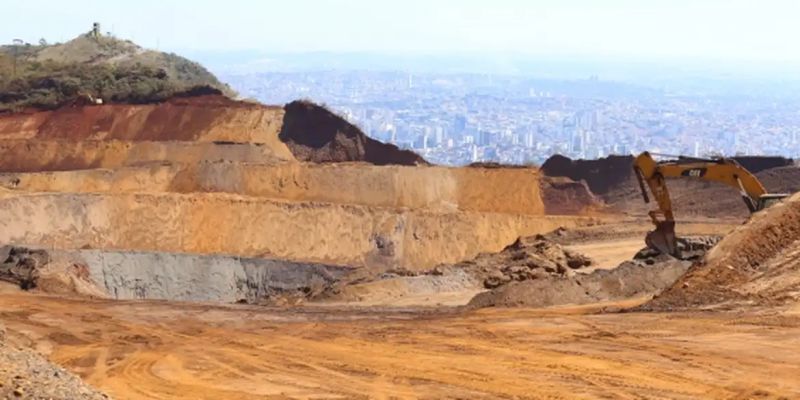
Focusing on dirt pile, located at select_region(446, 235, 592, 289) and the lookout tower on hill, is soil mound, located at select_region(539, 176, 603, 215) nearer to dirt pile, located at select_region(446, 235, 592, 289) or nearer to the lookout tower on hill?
dirt pile, located at select_region(446, 235, 592, 289)

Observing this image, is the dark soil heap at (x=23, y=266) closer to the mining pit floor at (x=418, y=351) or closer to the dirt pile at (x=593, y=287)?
the mining pit floor at (x=418, y=351)

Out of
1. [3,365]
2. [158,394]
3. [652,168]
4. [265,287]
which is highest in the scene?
Result: [652,168]

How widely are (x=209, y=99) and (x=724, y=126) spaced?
67146 mm

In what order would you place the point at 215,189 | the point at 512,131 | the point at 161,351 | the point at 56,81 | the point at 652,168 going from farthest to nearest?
the point at 512,131
the point at 56,81
the point at 215,189
the point at 652,168
the point at 161,351

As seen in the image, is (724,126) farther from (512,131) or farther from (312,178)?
(312,178)

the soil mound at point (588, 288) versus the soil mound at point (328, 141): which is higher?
the soil mound at point (328, 141)

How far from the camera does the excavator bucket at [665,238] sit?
22188 mm

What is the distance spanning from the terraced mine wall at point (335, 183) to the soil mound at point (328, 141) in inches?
180

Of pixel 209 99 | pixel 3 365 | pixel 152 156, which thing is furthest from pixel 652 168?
pixel 209 99

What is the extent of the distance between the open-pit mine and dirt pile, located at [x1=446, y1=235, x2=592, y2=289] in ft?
0.26

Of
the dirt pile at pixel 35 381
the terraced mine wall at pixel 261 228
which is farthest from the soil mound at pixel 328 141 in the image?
the dirt pile at pixel 35 381

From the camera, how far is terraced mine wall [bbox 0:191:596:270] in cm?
3241

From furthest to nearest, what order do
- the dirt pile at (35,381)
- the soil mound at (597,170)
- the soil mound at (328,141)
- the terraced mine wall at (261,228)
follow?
the soil mound at (328,141)
the soil mound at (597,170)
the terraced mine wall at (261,228)
the dirt pile at (35,381)

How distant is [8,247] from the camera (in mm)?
30125
